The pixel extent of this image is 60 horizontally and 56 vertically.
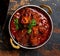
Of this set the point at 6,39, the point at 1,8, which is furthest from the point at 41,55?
the point at 1,8

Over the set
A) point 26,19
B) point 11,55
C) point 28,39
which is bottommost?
point 11,55

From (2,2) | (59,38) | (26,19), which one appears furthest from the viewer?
(59,38)

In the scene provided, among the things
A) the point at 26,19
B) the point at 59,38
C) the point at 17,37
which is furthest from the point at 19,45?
the point at 59,38

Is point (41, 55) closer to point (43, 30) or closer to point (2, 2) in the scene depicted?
point (43, 30)

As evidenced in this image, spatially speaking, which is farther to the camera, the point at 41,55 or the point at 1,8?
the point at 41,55

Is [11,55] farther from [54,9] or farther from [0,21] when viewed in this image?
[54,9]

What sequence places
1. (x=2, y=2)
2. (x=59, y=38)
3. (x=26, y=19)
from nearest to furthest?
(x=2, y=2)
(x=26, y=19)
(x=59, y=38)

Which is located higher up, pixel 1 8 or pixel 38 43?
pixel 1 8
